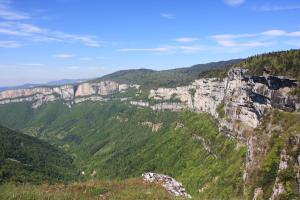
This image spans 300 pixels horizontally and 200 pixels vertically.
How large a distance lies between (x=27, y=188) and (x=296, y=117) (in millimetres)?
101834

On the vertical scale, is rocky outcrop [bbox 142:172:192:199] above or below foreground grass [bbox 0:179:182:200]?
below

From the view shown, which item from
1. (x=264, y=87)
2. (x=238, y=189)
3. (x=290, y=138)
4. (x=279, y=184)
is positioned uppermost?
(x=264, y=87)

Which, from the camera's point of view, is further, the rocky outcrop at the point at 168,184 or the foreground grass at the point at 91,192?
the rocky outcrop at the point at 168,184

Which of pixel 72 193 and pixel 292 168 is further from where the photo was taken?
pixel 292 168

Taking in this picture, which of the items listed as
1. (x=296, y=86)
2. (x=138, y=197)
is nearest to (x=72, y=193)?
(x=138, y=197)

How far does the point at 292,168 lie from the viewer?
383 ft

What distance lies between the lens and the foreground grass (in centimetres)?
6494

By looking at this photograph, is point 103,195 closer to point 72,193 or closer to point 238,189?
point 72,193

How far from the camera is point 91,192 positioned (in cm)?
6950

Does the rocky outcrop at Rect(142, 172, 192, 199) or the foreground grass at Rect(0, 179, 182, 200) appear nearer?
the foreground grass at Rect(0, 179, 182, 200)

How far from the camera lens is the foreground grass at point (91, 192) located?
6494cm

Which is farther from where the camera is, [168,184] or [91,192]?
[168,184]

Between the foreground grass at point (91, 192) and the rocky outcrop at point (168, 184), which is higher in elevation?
the foreground grass at point (91, 192)

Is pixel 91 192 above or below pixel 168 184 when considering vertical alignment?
above
